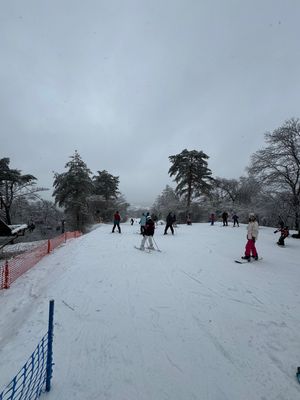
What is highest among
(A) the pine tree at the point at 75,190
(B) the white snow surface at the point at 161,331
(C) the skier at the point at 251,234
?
(A) the pine tree at the point at 75,190

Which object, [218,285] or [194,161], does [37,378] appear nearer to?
[218,285]

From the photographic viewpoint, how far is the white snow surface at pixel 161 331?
3127 millimetres

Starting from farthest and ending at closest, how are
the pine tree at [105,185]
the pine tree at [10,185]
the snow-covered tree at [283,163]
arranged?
the pine tree at [105,185] < the pine tree at [10,185] < the snow-covered tree at [283,163]

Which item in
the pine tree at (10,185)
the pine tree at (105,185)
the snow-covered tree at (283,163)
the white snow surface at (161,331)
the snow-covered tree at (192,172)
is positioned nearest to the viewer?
the white snow surface at (161,331)

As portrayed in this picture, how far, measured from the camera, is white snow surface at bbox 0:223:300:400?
313 centimetres

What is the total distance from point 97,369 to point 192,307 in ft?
8.67

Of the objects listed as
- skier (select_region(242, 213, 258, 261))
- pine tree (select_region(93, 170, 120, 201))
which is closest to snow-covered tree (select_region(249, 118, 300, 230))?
skier (select_region(242, 213, 258, 261))

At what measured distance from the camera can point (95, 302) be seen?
220 inches

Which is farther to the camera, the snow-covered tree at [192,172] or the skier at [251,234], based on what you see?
the snow-covered tree at [192,172]

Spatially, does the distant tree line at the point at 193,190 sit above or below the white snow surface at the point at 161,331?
above

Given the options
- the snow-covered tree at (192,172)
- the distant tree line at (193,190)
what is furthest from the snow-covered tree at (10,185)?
the snow-covered tree at (192,172)

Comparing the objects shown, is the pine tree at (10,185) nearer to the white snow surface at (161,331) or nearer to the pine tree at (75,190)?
the pine tree at (75,190)

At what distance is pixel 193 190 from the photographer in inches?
1539

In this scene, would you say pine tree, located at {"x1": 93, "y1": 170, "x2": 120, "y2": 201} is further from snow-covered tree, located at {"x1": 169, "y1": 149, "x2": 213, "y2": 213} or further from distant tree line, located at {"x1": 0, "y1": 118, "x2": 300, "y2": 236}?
snow-covered tree, located at {"x1": 169, "y1": 149, "x2": 213, "y2": 213}
